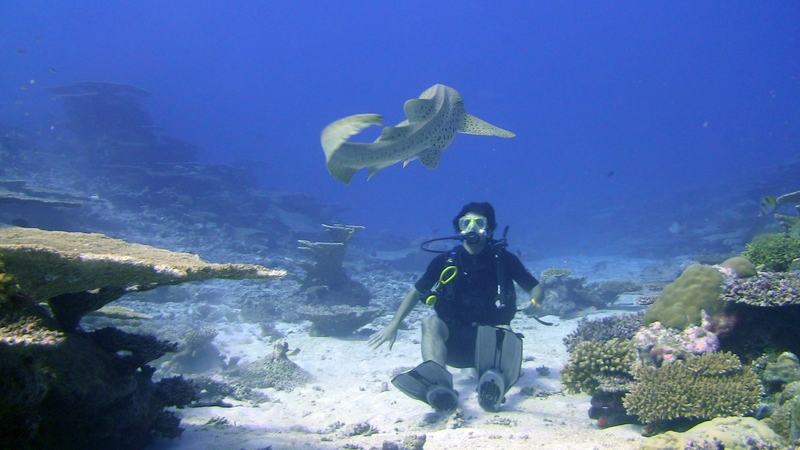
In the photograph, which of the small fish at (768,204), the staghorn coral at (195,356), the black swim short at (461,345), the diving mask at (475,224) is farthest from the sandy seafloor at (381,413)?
the small fish at (768,204)

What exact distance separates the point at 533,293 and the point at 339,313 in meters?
5.43

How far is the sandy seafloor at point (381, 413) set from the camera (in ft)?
11.4

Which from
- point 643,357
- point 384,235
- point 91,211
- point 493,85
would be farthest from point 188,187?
point 493,85

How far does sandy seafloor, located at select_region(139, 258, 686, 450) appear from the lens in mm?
3475

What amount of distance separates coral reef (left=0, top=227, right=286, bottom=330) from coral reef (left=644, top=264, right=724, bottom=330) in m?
4.44

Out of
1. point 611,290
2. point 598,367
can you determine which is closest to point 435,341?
point 598,367

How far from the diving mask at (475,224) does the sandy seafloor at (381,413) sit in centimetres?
236

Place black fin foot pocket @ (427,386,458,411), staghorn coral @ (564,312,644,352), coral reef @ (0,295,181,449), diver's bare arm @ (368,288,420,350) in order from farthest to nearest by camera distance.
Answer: staghorn coral @ (564,312,644,352) < diver's bare arm @ (368,288,420,350) < black fin foot pocket @ (427,386,458,411) < coral reef @ (0,295,181,449)

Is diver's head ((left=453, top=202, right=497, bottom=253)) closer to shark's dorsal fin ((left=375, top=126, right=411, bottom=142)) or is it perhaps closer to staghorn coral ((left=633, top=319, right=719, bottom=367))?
staghorn coral ((left=633, top=319, right=719, bottom=367))

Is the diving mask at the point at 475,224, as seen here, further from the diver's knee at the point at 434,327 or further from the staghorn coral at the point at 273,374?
the staghorn coral at the point at 273,374

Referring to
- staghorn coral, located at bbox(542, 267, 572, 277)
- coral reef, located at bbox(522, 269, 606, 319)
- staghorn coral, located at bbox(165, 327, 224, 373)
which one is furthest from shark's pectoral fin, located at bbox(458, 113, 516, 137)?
staghorn coral, located at bbox(542, 267, 572, 277)

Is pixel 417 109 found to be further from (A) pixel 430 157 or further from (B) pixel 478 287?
(B) pixel 478 287

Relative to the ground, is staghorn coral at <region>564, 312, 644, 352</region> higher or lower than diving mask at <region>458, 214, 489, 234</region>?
lower

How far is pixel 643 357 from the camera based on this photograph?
4.20m
